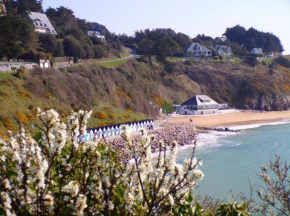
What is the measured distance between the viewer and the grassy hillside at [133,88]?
2902 centimetres

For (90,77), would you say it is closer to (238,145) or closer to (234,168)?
(238,145)

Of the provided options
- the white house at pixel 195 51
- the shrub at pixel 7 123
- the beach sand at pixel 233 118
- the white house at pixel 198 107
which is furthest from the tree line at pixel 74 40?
the beach sand at pixel 233 118

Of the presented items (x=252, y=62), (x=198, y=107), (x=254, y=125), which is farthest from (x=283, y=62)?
(x=254, y=125)

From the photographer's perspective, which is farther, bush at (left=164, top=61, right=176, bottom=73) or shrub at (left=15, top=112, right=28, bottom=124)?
bush at (left=164, top=61, right=176, bottom=73)

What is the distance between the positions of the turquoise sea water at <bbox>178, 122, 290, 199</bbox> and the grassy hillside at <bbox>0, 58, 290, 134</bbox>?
8.52m

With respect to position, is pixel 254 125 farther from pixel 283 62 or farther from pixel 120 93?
pixel 283 62

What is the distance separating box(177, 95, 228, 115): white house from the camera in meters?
47.7

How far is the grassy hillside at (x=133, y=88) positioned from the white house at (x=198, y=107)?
2.23 metres

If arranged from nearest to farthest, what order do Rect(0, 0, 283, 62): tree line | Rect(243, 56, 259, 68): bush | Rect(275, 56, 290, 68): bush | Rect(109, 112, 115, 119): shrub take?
Rect(0, 0, 283, 62): tree line, Rect(109, 112, 115, 119): shrub, Rect(243, 56, 259, 68): bush, Rect(275, 56, 290, 68): bush

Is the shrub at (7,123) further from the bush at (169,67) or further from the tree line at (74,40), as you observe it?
the bush at (169,67)

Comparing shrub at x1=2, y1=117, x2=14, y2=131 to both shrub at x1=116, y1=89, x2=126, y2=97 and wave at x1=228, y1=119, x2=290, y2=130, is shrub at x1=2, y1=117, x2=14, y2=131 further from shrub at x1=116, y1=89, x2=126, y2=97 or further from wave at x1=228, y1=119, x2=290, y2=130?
wave at x1=228, y1=119, x2=290, y2=130

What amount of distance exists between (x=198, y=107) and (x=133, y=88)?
8761mm

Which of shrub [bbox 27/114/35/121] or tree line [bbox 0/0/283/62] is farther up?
tree line [bbox 0/0/283/62]

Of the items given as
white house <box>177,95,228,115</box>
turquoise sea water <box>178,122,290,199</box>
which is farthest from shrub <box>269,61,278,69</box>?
turquoise sea water <box>178,122,290,199</box>
